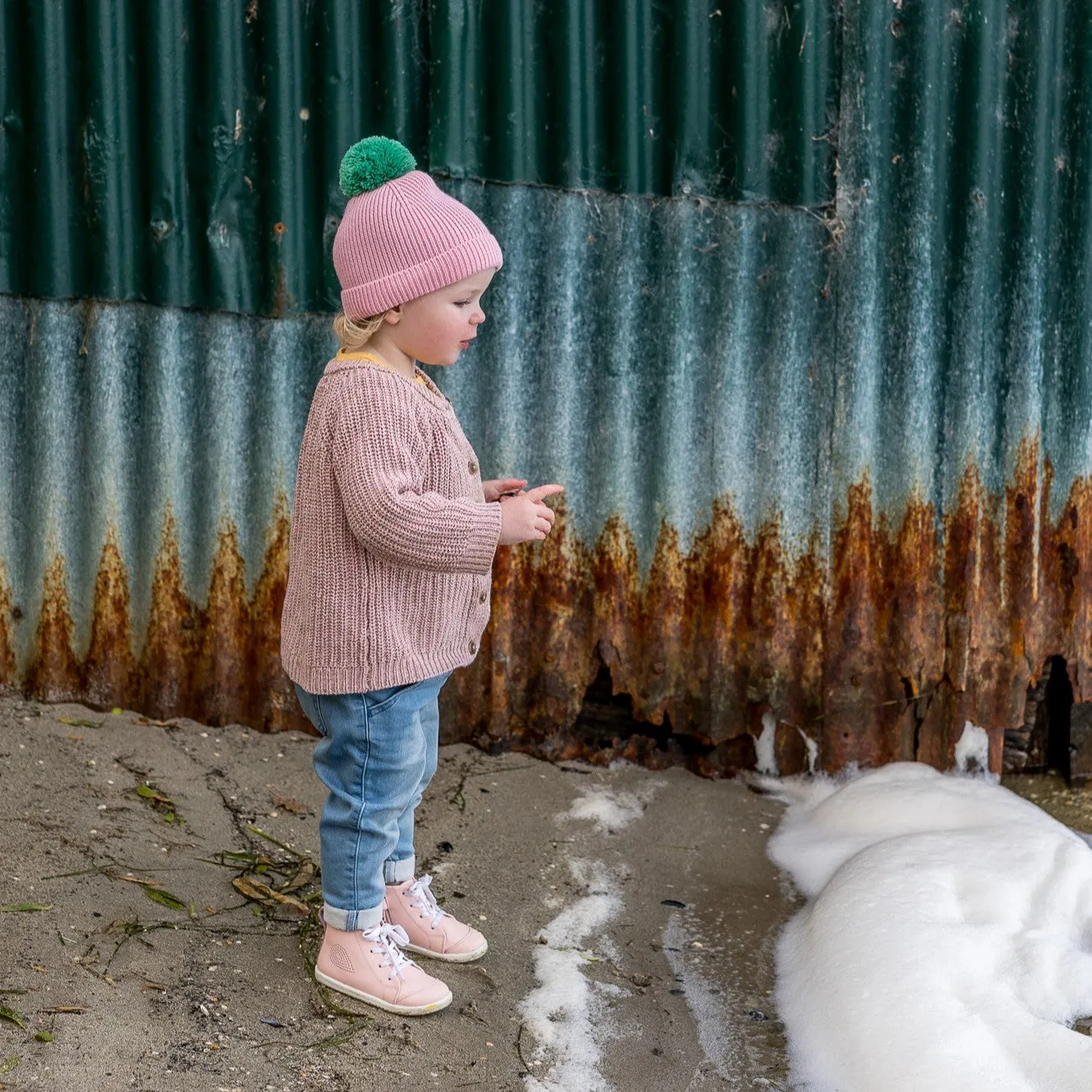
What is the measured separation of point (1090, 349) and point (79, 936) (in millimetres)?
2866

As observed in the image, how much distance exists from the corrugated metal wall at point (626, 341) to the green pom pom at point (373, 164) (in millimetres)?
941

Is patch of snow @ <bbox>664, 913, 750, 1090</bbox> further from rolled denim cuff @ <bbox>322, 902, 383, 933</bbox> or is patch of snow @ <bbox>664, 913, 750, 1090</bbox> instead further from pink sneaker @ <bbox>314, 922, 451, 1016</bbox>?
rolled denim cuff @ <bbox>322, 902, 383, 933</bbox>

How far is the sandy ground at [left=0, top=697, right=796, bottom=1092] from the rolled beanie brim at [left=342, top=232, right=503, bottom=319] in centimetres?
130

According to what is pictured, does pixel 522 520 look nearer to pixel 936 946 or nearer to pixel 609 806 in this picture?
pixel 936 946

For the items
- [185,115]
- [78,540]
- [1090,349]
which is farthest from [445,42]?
[1090,349]

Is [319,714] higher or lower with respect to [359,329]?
lower

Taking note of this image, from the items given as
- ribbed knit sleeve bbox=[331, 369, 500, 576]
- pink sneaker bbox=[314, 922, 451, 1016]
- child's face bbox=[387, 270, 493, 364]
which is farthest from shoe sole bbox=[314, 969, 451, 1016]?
child's face bbox=[387, 270, 493, 364]

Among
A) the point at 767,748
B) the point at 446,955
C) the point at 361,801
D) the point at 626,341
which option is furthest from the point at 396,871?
the point at 626,341

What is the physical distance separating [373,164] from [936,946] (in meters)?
1.86

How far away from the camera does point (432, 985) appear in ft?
8.53

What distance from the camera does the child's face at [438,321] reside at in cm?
252

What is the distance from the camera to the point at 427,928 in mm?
2805

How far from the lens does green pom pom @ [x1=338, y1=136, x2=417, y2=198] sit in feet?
8.20

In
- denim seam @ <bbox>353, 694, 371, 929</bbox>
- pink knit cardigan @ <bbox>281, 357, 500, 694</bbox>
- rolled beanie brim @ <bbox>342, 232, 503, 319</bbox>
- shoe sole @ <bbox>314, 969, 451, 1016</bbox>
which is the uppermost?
rolled beanie brim @ <bbox>342, 232, 503, 319</bbox>
